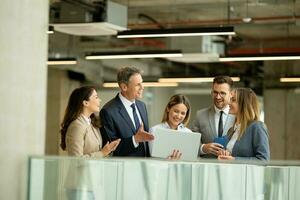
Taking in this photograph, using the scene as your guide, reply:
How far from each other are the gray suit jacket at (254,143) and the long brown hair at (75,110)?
97 centimetres

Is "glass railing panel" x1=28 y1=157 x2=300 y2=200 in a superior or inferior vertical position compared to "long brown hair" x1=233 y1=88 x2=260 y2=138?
inferior

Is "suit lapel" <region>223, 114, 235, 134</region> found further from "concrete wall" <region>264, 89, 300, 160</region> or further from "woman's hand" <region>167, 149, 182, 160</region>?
"concrete wall" <region>264, 89, 300, 160</region>

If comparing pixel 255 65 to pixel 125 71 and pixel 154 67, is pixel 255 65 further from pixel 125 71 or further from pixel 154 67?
pixel 125 71

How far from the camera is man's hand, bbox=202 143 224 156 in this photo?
19.4 feet

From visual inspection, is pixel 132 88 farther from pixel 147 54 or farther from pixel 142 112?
pixel 147 54

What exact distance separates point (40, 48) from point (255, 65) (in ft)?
45.9

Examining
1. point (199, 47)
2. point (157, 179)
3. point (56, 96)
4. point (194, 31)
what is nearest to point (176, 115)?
point (157, 179)

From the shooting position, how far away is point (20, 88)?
19.3 ft

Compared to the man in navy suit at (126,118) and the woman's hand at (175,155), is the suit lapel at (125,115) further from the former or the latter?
the woman's hand at (175,155)

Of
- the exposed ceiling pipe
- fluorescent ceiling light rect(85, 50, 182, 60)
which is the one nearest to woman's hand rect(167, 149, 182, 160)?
fluorescent ceiling light rect(85, 50, 182, 60)

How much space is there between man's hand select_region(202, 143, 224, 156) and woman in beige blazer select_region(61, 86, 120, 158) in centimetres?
68

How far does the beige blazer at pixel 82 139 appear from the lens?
569 centimetres

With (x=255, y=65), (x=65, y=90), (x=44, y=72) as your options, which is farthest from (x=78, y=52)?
(x=44, y=72)

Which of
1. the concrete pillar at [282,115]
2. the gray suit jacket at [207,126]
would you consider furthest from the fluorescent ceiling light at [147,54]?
the concrete pillar at [282,115]
